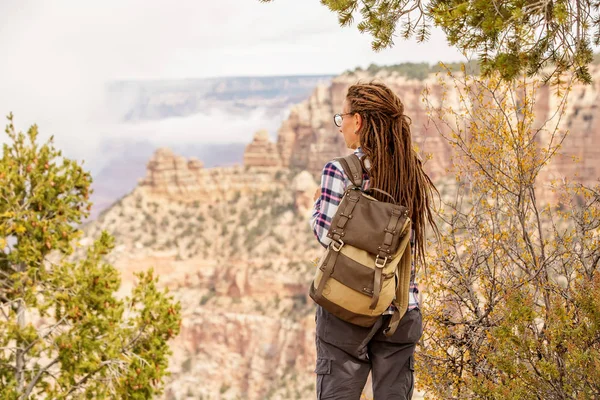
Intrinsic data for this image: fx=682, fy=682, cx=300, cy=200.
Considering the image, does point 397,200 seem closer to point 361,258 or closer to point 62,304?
point 361,258

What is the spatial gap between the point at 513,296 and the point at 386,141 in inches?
47.2

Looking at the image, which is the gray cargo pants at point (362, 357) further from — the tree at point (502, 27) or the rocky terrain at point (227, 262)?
the rocky terrain at point (227, 262)

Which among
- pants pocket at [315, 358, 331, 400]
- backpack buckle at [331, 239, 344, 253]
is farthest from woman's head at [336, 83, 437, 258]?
pants pocket at [315, 358, 331, 400]

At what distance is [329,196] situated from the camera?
231 centimetres

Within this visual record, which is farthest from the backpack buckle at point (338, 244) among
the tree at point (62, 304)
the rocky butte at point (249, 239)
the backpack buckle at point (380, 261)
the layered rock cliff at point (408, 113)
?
the layered rock cliff at point (408, 113)

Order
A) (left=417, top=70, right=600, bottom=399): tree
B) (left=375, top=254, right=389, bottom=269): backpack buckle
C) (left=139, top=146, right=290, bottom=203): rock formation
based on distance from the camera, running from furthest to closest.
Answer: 1. (left=139, top=146, right=290, bottom=203): rock formation
2. (left=417, top=70, right=600, bottom=399): tree
3. (left=375, top=254, right=389, bottom=269): backpack buckle

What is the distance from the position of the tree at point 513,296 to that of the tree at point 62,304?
465 centimetres

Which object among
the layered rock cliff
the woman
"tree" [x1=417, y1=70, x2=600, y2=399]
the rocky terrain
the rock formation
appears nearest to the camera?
the woman

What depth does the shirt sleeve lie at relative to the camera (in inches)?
91.0

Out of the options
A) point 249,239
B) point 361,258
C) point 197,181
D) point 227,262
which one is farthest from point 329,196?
point 197,181

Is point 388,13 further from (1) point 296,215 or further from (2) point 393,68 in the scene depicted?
(2) point 393,68

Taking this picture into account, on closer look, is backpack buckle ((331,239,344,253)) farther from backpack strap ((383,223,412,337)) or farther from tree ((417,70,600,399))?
tree ((417,70,600,399))

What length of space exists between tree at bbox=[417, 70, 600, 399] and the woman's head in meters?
0.82

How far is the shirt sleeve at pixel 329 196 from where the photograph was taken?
2.31 m
